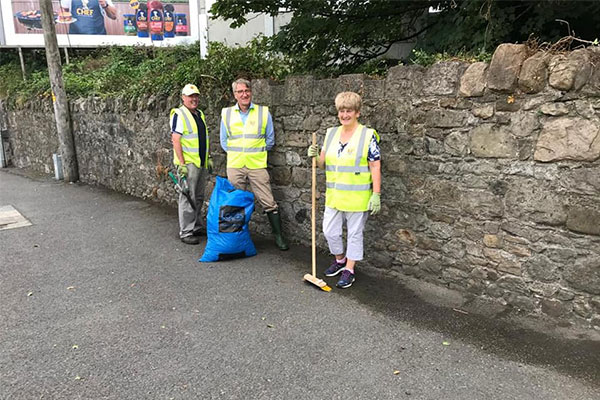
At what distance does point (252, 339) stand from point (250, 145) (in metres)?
2.56

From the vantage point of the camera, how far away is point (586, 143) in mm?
3430

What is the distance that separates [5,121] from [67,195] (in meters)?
8.36

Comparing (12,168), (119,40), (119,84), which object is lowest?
(12,168)

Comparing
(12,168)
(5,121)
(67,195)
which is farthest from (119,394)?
(5,121)

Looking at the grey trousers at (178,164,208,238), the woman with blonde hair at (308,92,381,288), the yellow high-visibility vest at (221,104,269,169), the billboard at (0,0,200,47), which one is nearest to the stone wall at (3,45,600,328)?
the yellow high-visibility vest at (221,104,269,169)

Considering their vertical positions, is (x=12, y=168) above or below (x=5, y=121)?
below

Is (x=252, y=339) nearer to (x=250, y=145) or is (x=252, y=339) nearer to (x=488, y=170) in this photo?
(x=488, y=170)

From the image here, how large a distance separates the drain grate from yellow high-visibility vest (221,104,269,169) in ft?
12.6

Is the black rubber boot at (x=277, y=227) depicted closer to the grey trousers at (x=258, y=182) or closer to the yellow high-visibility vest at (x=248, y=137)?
the grey trousers at (x=258, y=182)

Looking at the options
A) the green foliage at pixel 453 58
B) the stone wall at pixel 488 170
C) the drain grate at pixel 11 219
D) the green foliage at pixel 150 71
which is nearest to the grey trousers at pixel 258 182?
the stone wall at pixel 488 170

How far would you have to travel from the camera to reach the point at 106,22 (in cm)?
1930

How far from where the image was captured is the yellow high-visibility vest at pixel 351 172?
431 centimetres

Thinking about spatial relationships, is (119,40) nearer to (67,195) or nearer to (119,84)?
(119,84)

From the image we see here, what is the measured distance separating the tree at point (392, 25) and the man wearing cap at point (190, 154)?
1354mm
